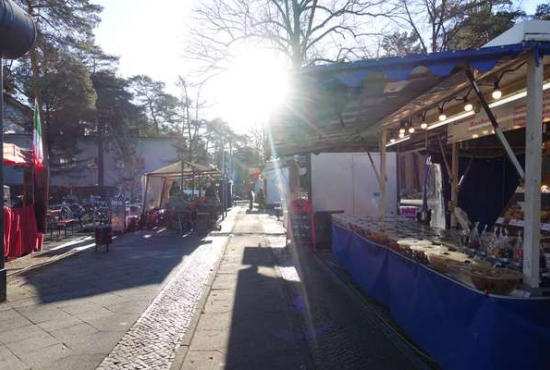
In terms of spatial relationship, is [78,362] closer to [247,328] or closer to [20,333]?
[20,333]

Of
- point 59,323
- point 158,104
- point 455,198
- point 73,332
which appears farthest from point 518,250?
point 158,104

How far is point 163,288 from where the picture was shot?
24.6ft

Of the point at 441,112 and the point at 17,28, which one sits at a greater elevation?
the point at 17,28

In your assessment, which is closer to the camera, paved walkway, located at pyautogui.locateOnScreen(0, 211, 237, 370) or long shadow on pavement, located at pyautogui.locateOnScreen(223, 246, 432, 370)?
long shadow on pavement, located at pyautogui.locateOnScreen(223, 246, 432, 370)

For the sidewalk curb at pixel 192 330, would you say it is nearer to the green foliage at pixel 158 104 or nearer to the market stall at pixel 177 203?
the market stall at pixel 177 203

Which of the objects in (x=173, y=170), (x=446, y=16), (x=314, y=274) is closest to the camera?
(x=314, y=274)

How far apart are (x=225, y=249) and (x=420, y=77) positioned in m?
9.00

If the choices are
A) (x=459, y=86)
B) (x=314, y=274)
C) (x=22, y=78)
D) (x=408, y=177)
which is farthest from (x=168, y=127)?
(x=459, y=86)

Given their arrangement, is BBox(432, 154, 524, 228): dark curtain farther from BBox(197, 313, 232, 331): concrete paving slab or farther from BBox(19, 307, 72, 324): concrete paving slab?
BBox(19, 307, 72, 324): concrete paving slab

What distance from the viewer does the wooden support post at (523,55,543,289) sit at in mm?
3248

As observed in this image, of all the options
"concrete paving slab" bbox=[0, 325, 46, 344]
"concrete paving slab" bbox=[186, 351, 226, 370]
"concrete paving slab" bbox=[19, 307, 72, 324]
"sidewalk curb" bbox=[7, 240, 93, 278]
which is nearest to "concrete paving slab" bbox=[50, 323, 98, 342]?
"concrete paving slab" bbox=[0, 325, 46, 344]

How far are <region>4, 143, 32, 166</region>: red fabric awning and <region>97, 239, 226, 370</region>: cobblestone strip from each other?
15.7ft

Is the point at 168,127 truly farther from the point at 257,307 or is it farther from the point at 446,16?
the point at 257,307

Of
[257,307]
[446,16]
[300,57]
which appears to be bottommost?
[257,307]
